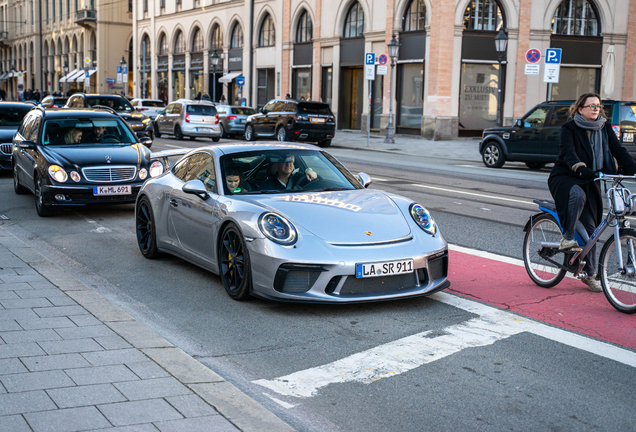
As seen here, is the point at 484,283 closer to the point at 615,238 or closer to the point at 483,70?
the point at 615,238

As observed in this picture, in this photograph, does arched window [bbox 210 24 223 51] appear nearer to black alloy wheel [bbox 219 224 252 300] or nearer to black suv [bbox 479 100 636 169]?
black suv [bbox 479 100 636 169]

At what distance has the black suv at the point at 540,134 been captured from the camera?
1781 cm

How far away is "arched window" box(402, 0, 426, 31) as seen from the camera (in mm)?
33188

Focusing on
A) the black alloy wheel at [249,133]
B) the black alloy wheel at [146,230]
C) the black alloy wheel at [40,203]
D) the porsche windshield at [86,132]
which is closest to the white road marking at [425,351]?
the black alloy wheel at [146,230]

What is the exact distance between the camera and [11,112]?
17.5 meters

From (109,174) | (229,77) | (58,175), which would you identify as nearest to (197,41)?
(229,77)

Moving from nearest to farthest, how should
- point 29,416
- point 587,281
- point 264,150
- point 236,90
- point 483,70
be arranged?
point 29,416 → point 587,281 → point 264,150 → point 483,70 → point 236,90

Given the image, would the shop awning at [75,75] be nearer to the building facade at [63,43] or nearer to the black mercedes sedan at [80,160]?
the building facade at [63,43]

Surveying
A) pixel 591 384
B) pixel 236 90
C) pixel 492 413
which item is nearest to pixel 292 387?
pixel 492 413

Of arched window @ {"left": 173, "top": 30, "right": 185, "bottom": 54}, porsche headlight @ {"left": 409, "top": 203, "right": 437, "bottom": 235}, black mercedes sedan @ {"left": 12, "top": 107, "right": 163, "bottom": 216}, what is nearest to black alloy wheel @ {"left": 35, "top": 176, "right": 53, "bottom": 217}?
black mercedes sedan @ {"left": 12, "top": 107, "right": 163, "bottom": 216}

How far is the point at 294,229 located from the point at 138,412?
239 centimetres

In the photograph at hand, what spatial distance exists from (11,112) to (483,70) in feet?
70.9

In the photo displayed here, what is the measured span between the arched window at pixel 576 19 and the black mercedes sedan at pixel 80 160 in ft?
87.3

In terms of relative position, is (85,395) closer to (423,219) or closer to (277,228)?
(277,228)
